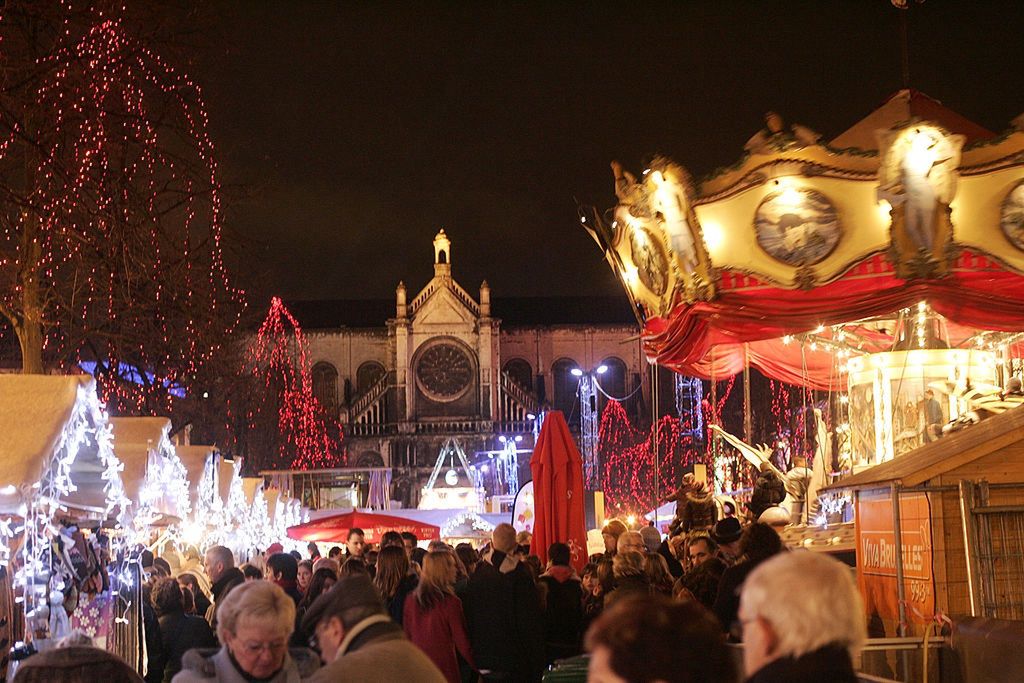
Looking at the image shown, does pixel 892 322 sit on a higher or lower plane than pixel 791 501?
higher

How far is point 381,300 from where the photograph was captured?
296 ft

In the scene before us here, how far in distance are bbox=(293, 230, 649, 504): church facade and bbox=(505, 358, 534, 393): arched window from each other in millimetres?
60

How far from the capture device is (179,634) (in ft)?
24.6

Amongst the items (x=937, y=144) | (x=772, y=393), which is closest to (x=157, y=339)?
(x=937, y=144)

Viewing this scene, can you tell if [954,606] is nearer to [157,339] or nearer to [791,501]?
[791,501]

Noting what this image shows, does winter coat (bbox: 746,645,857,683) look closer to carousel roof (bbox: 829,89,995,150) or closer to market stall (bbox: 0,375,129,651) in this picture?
market stall (bbox: 0,375,129,651)

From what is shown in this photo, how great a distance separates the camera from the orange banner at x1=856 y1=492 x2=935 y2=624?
29.8 ft

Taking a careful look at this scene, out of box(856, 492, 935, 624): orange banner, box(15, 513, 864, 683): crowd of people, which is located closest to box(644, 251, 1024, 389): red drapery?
box(856, 492, 935, 624): orange banner

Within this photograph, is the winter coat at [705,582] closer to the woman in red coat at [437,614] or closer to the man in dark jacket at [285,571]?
the woman in red coat at [437,614]

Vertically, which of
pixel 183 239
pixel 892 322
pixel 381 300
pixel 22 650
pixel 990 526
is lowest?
pixel 22 650

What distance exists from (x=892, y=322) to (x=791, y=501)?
3.06m

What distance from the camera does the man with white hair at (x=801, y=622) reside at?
3182 mm

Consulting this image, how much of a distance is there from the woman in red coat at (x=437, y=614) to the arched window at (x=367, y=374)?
7390 cm

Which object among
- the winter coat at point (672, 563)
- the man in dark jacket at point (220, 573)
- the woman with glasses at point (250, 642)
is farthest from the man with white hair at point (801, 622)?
the winter coat at point (672, 563)
